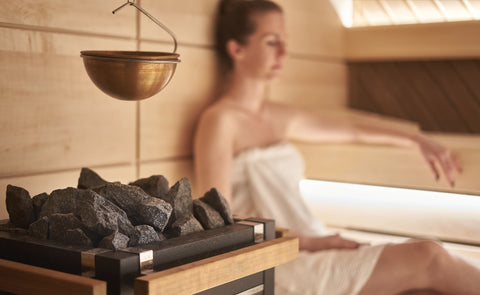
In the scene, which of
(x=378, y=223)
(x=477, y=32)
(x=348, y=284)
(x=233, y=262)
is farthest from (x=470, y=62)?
(x=233, y=262)

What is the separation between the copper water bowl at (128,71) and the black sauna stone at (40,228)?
0.35 m

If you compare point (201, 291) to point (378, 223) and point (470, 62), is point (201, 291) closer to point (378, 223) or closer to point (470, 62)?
point (378, 223)

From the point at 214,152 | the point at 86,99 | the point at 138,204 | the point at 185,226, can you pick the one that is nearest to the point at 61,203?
the point at 138,204

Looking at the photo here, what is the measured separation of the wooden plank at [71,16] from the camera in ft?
5.83

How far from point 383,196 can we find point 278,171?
20.7 inches

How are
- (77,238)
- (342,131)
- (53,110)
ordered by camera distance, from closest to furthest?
1. (77,238)
2. (53,110)
3. (342,131)

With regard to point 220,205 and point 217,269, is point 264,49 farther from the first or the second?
point 217,269

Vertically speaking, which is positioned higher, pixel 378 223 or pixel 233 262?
pixel 233 262

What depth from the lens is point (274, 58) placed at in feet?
8.53

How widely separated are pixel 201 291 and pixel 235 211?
106 cm

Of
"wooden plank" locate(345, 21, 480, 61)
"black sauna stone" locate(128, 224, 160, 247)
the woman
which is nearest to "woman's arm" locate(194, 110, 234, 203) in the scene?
the woman

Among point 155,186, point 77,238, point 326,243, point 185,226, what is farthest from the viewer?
point 326,243

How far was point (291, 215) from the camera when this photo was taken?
2.49 m

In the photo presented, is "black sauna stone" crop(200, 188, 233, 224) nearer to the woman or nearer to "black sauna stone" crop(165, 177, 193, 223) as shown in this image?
"black sauna stone" crop(165, 177, 193, 223)
